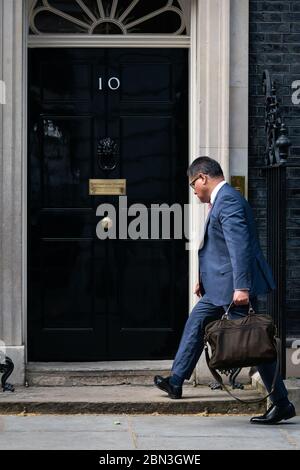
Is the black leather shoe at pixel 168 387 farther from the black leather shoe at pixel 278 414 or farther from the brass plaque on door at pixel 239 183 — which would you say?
the brass plaque on door at pixel 239 183

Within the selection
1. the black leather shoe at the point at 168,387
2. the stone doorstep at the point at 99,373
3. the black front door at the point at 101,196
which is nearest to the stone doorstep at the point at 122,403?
the black leather shoe at the point at 168,387

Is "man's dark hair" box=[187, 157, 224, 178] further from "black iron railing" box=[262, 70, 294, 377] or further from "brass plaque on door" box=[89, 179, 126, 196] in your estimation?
"brass plaque on door" box=[89, 179, 126, 196]

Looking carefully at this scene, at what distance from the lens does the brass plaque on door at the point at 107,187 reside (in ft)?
34.5

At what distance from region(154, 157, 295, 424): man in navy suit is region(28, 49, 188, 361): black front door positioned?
131 cm

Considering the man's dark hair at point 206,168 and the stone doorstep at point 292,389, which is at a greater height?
the man's dark hair at point 206,168

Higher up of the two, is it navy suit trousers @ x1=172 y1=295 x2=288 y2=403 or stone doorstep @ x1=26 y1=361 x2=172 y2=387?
navy suit trousers @ x1=172 y1=295 x2=288 y2=403

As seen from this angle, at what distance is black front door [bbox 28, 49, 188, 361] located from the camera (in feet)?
34.5

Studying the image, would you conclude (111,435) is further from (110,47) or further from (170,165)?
(110,47)

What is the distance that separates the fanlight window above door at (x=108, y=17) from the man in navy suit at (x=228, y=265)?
1.91 m

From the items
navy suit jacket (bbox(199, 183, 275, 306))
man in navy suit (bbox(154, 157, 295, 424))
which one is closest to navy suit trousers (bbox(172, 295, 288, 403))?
man in navy suit (bbox(154, 157, 295, 424))

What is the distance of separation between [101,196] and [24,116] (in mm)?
954

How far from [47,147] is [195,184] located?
1.83m

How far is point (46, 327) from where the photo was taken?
10570 mm
